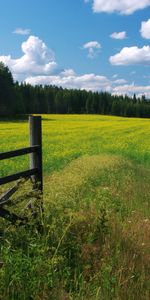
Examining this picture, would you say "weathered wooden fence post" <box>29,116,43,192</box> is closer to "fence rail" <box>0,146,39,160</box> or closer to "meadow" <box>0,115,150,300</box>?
"fence rail" <box>0,146,39,160</box>

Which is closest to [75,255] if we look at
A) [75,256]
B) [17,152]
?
[75,256]

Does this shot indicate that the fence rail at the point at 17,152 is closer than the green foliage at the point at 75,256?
No

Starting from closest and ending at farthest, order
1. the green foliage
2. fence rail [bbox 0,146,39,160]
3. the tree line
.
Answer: the green foliage < fence rail [bbox 0,146,39,160] < the tree line

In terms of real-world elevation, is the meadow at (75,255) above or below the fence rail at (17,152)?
below

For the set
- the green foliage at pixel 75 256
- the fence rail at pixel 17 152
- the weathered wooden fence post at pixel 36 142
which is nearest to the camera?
the green foliage at pixel 75 256

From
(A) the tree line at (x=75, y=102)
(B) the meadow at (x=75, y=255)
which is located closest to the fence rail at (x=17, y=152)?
(B) the meadow at (x=75, y=255)

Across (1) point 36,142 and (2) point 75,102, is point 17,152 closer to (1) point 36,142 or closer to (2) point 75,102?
(1) point 36,142

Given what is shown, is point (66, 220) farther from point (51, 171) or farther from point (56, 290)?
point (51, 171)

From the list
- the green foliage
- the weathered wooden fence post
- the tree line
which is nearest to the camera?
the green foliage

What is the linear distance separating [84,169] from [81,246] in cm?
836

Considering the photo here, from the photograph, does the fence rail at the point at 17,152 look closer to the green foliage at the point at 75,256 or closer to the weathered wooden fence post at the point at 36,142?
the weathered wooden fence post at the point at 36,142

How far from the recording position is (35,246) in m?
5.82

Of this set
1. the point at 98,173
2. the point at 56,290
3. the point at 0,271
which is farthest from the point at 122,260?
the point at 98,173

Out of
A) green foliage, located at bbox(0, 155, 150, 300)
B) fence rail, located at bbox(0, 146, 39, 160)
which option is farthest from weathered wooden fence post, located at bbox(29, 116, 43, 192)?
green foliage, located at bbox(0, 155, 150, 300)
